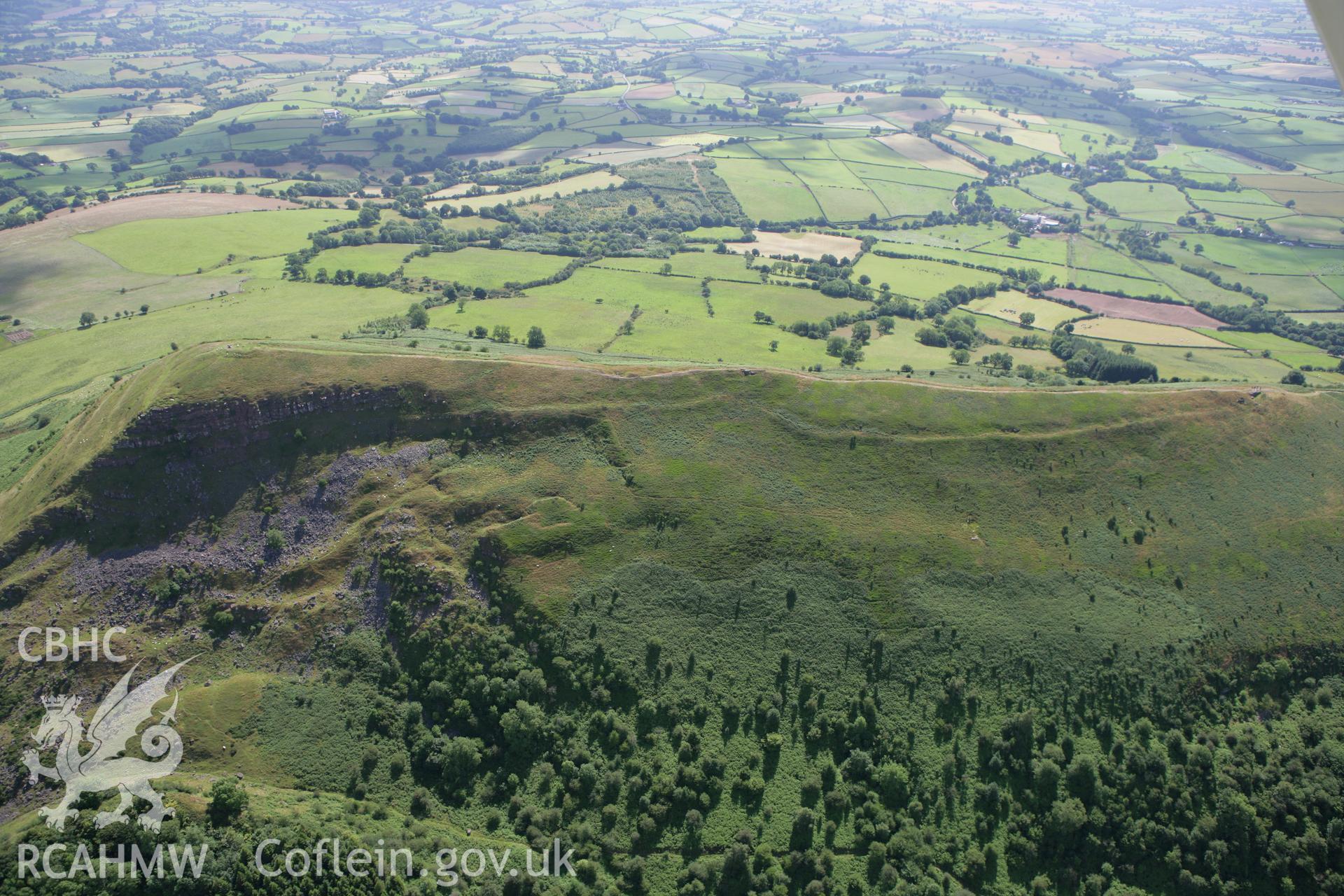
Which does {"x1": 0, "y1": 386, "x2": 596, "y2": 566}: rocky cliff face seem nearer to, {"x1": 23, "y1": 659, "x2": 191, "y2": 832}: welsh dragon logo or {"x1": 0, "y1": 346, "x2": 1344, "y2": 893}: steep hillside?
{"x1": 0, "y1": 346, "x2": 1344, "y2": 893}: steep hillside

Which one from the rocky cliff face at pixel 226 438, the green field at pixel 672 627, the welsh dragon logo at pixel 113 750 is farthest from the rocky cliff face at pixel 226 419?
the welsh dragon logo at pixel 113 750

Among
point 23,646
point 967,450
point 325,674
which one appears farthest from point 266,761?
point 967,450

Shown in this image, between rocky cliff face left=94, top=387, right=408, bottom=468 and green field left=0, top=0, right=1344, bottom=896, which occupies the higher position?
rocky cliff face left=94, top=387, right=408, bottom=468

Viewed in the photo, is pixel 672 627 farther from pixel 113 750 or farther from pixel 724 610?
pixel 113 750

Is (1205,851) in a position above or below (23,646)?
below

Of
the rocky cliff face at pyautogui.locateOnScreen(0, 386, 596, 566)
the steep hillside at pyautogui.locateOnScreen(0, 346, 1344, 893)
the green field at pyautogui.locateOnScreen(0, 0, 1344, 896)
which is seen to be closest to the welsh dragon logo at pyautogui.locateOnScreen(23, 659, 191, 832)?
the green field at pyautogui.locateOnScreen(0, 0, 1344, 896)

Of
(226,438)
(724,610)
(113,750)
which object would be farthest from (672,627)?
(226,438)

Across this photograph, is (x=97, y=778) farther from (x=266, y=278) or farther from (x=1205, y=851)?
(x=266, y=278)

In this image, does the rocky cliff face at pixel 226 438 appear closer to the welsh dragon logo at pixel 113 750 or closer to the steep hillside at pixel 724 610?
the steep hillside at pixel 724 610
